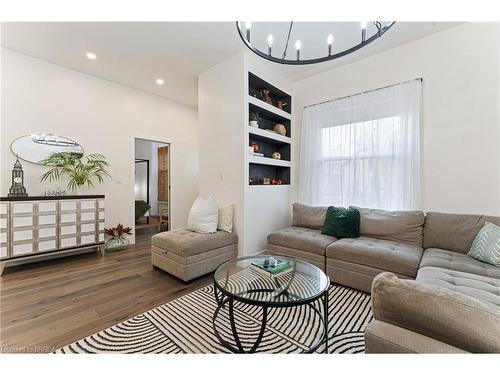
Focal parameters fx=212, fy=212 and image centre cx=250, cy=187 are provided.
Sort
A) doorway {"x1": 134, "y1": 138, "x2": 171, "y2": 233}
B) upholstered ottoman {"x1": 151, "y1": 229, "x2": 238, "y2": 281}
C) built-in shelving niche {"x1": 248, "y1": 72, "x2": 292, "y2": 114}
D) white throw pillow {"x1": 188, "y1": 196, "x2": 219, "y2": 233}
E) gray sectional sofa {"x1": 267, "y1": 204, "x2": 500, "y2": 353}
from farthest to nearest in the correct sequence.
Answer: doorway {"x1": 134, "y1": 138, "x2": 171, "y2": 233}, built-in shelving niche {"x1": 248, "y1": 72, "x2": 292, "y2": 114}, white throw pillow {"x1": 188, "y1": 196, "x2": 219, "y2": 233}, upholstered ottoman {"x1": 151, "y1": 229, "x2": 238, "y2": 281}, gray sectional sofa {"x1": 267, "y1": 204, "x2": 500, "y2": 353}

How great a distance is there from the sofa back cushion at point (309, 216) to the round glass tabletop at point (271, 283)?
4.17 feet

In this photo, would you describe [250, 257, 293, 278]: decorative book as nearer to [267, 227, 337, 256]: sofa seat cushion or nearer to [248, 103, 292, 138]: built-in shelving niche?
[267, 227, 337, 256]: sofa seat cushion

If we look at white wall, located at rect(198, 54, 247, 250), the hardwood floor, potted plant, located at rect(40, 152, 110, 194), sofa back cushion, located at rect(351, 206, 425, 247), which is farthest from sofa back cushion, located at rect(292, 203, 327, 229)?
potted plant, located at rect(40, 152, 110, 194)

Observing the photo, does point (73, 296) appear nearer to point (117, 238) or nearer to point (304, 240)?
point (117, 238)

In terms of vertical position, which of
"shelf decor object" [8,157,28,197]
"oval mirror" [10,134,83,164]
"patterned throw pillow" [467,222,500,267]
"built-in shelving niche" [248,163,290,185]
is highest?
"oval mirror" [10,134,83,164]

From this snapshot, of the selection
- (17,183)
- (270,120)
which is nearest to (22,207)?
(17,183)

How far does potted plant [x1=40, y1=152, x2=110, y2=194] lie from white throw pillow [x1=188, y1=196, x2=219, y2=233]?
1.90m

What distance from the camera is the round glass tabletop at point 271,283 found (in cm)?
132

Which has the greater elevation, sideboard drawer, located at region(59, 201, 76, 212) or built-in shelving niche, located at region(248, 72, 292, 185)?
built-in shelving niche, located at region(248, 72, 292, 185)

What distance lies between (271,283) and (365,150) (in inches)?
93.6

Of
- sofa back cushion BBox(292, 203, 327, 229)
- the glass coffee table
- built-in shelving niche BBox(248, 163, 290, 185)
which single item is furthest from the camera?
built-in shelving niche BBox(248, 163, 290, 185)

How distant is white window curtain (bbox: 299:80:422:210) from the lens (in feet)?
8.71

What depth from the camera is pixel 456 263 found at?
178 cm

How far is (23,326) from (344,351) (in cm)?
238
